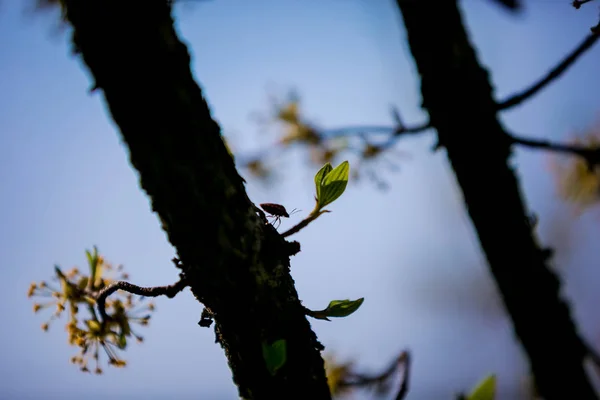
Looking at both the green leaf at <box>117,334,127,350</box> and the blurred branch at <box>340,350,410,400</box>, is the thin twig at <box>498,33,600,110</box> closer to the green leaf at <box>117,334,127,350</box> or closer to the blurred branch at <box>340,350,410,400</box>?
the blurred branch at <box>340,350,410,400</box>

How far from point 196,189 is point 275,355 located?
24cm

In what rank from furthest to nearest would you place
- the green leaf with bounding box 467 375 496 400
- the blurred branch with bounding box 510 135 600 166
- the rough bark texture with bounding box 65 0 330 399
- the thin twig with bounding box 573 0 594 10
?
1. the blurred branch with bounding box 510 135 600 166
2. the green leaf with bounding box 467 375 496 400
3. the thin twig with bounding box 573 0 594 10
4. the rough bark texture with bounding box 65 0 330 399

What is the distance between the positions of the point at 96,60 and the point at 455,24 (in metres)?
0.90

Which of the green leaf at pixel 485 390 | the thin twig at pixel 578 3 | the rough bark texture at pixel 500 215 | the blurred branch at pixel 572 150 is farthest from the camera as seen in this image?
the blurred branch at pixel 572 150

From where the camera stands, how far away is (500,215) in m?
0.99

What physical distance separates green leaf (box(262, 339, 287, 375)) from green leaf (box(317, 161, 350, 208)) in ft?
0.95

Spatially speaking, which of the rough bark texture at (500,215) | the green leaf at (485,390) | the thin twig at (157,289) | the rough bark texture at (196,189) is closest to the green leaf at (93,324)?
the thin twig at (157,289)

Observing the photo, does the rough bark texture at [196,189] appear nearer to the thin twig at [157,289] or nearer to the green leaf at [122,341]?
the thin twig at [157,289]

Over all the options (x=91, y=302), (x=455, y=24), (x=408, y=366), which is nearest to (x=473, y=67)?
(x=455, y=24)

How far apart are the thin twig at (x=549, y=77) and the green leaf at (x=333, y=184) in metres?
0.55

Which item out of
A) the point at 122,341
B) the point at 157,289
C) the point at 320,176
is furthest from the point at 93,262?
the point at 320,176

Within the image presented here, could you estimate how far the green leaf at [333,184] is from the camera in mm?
761

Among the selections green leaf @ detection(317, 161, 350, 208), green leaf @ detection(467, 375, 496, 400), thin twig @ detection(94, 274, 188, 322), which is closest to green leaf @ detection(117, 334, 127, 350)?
thin twig @ detection(94, 274, 188, 322)

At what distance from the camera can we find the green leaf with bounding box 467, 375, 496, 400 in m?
0.84
